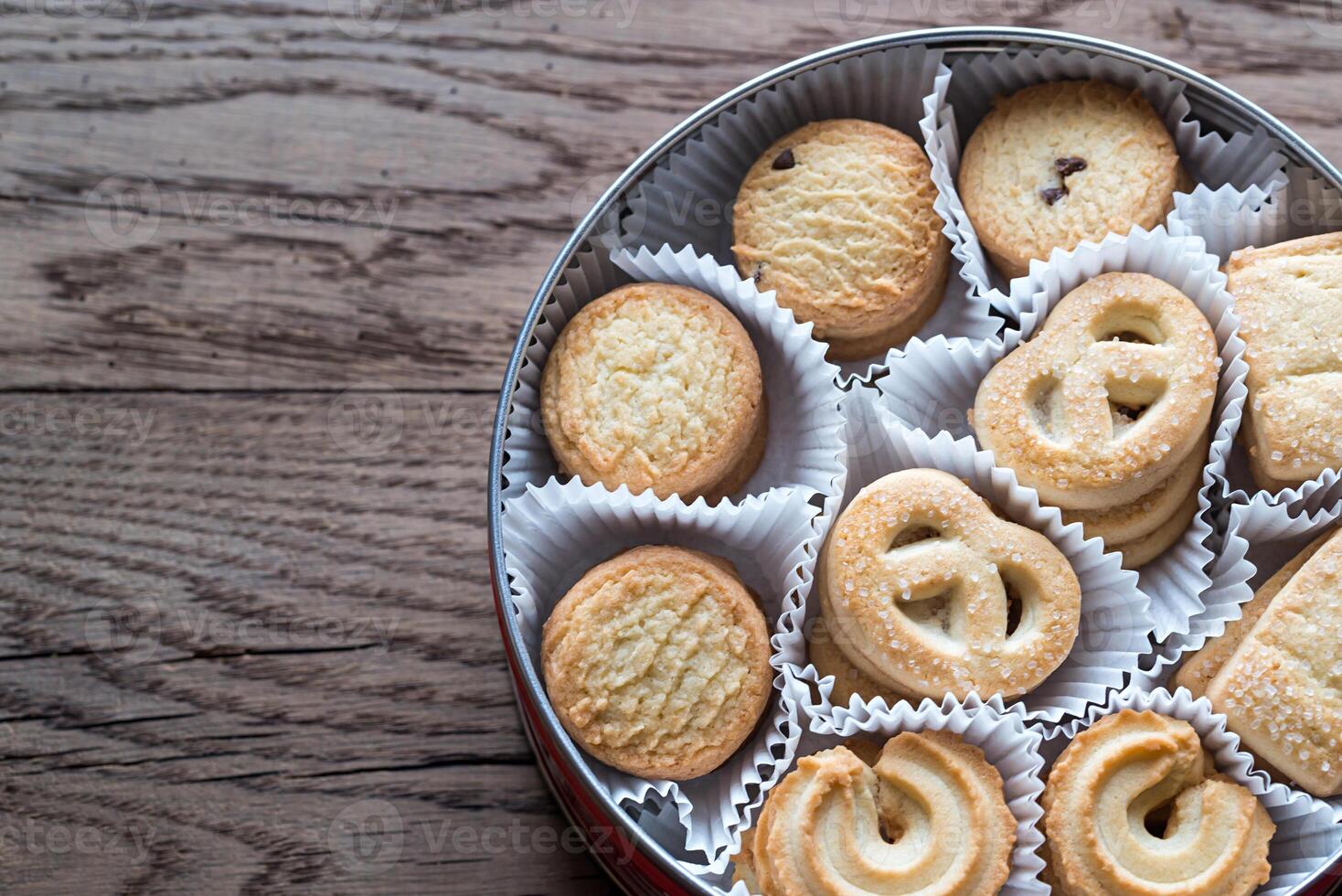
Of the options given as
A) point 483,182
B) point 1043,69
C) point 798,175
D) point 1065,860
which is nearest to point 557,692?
point 1065,860

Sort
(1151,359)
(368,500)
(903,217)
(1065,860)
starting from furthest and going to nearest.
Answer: (368,500) → (903,217) → (1151,359) → (1065,860)

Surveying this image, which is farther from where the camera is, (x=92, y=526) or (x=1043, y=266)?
(x=92, y=526)

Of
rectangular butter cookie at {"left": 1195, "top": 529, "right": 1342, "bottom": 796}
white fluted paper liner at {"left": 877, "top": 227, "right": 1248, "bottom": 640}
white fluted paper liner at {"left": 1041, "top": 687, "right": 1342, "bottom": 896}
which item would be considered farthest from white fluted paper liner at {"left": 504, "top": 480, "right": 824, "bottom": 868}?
rectangular butter cookie at {"left": 1195, "top": 529, "right": 1342, "bottom": 796}

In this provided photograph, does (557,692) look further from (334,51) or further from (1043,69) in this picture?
(334,51)

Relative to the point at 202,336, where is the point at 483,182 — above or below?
above

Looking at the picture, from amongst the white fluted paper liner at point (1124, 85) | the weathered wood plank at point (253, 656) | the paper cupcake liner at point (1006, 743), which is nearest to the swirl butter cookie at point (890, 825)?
the paper cupcake liner at point (1006, 743)

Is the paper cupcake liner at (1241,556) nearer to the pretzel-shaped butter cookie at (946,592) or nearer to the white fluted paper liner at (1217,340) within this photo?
the white fluted paper liner at (1217,340)

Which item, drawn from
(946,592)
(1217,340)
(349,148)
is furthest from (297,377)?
(1217,340)
